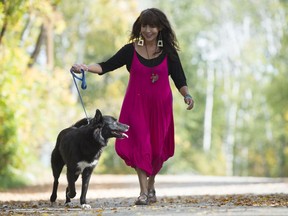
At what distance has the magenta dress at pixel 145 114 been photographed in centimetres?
951

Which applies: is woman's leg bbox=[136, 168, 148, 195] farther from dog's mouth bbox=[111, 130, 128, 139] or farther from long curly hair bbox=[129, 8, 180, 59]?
long curly hair bbox=[129, 8, 180, 59]

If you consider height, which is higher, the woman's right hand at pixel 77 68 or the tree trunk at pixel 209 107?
the tree trunk at pixel 209 107

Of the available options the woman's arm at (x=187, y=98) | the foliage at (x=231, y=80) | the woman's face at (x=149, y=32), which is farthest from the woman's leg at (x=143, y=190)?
the foliage at (x=231, y=80)

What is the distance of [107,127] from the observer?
366 inches

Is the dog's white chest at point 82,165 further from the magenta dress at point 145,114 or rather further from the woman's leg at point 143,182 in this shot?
the woman's leg at point 143,182

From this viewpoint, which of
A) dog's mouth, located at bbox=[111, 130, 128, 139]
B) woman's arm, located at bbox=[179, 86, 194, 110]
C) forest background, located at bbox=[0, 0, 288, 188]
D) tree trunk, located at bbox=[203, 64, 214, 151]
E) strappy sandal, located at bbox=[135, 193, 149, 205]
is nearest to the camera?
dog's mouth, located at bbox=[111, 130, 128, 139]

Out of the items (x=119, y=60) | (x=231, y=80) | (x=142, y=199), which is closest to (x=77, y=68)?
(x=119, y=60)

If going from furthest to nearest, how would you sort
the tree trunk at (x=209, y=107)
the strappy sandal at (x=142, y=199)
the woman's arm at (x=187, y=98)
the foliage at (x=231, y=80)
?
the tree trunk at (x=209, y=107) < the foliage at (x=231, y=80) < the woman's arm at (x=187, y=98) < the strappy sandal at (x=142, y=199)

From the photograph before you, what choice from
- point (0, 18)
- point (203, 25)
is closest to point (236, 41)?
point (203, 25)

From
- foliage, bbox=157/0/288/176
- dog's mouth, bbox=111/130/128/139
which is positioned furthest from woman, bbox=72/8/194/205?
foliage, bbox=157/0/288/176

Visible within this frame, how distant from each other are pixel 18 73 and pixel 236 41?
110ft

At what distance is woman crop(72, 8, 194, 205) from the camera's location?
9492 millimetres

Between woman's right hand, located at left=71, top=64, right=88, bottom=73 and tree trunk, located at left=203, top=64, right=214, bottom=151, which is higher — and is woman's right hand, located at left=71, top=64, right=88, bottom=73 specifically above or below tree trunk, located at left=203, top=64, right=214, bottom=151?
below

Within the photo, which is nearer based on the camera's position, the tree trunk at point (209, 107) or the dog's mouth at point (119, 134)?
the dog's mouth at point (119, 134)
